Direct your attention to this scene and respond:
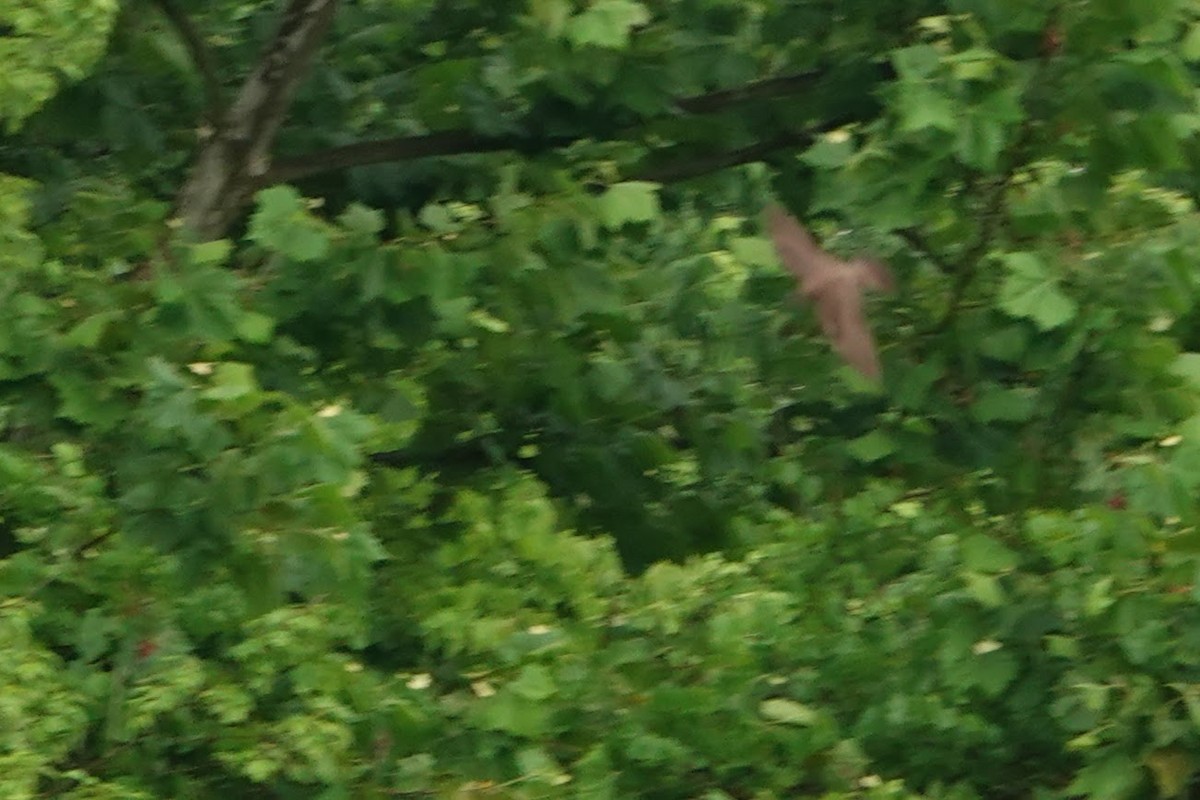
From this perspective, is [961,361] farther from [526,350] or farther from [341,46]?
[341,46]

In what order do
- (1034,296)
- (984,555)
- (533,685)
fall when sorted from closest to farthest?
(1034,296), (984,555), (533,685)

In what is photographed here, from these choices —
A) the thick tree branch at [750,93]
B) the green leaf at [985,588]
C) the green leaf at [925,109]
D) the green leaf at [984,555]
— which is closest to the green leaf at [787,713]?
the green leaf at [985,588]

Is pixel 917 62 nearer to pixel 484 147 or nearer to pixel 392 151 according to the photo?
pixel 484 147

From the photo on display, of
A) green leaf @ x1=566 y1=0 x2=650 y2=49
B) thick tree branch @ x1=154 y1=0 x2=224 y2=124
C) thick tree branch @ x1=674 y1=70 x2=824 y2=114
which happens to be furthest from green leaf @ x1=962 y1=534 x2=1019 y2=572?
thick tree branch @ x1=154 y1=0 x2=224 y2=124

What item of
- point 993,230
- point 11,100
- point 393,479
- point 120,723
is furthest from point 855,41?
point 120,723

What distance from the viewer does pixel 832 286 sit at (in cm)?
320

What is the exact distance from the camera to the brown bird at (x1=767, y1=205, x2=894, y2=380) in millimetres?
3205

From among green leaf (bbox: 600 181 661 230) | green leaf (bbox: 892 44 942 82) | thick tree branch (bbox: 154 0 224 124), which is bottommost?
green leaf (bbox: 600 181 661 230)

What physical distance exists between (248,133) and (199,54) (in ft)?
0.60

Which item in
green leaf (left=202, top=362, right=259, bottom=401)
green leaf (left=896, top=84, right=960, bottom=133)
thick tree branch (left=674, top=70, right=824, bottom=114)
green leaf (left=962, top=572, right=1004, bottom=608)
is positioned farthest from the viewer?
green leaf (left=962, top=572, right=1004, bottom=608)

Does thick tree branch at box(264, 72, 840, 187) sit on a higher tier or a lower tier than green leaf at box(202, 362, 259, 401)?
lower

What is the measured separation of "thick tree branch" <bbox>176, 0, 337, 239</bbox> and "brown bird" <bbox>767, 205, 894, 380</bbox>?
1.06 m

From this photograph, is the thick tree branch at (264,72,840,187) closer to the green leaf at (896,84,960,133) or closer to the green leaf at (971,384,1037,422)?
the green leaf at (971,384,1037,422)

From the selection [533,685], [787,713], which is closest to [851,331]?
[533,685]
